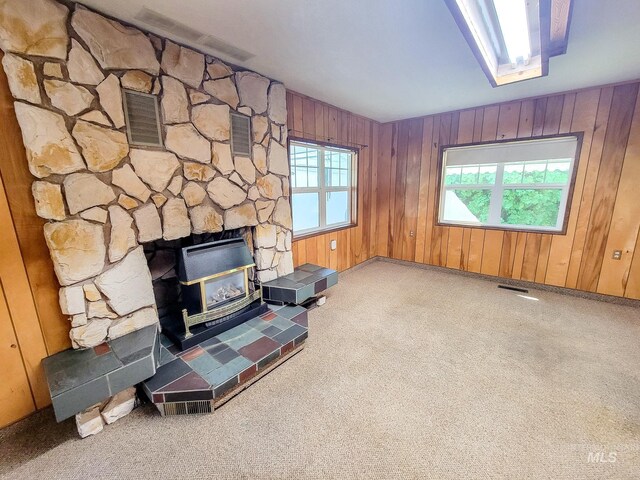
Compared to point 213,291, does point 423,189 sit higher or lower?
higher

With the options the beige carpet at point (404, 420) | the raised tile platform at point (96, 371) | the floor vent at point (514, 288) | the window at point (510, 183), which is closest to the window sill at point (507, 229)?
the window at point (510, 183)

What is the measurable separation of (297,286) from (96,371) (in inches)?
64.0

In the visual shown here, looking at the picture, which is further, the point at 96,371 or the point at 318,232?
the point at 318,232

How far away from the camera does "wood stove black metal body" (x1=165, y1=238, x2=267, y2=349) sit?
2.02m

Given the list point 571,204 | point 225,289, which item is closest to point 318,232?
point 225,289

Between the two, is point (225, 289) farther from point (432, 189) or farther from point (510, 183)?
point (510, 183)

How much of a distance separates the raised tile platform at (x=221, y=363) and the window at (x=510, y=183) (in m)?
3.12

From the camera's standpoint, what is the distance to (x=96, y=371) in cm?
148

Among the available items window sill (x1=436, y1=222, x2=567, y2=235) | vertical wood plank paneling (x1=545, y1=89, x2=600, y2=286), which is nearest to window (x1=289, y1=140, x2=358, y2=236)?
window sill (x1=436, y1=222, x2=567, y2=235)

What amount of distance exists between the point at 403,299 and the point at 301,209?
174 centimetres

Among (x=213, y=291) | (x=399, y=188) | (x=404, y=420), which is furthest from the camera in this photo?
(x=399, y=188)

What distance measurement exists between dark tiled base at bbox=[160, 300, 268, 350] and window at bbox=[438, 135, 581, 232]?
11.0ft

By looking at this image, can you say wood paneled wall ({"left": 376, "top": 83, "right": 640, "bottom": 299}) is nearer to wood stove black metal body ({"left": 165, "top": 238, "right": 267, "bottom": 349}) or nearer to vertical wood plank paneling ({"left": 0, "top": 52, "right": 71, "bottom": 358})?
wood stove black metal body ({"left": 165, "top": 238, "right": 267, "bottom": 349})

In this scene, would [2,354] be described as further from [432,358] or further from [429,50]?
[429,50]
